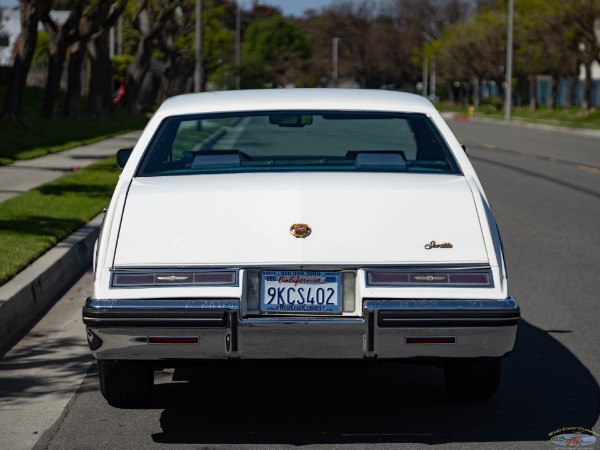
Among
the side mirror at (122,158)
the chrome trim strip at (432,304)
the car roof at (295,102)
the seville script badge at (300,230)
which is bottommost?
the chrome trim strip at (432,304)

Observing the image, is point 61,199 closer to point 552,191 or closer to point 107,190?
point 107,190

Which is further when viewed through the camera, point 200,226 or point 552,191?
point 552,191

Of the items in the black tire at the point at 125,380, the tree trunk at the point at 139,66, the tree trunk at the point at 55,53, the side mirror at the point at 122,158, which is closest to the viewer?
the black tire at the point at 125,380

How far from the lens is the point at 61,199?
15008mm

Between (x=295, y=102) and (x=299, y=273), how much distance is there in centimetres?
137

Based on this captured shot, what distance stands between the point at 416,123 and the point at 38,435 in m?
3.03

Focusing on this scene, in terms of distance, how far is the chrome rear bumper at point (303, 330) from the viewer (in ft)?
A: 17.1

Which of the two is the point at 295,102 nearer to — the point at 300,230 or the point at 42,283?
the point at 300,230

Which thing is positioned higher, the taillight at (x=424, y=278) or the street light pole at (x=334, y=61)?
the taillight at (x=424, y=278)

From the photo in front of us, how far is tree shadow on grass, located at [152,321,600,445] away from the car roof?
1.36 metres

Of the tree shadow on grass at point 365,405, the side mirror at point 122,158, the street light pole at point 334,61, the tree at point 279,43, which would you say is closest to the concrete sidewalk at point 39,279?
the side mirror at point 122,158

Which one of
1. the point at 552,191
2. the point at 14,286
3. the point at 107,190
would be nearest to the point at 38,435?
the point at 14,286

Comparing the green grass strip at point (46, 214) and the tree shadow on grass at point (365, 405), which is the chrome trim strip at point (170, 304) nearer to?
the tree shadow on grass at point (365, 405)

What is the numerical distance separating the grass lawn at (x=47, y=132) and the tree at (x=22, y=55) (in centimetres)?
44
